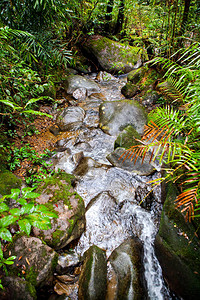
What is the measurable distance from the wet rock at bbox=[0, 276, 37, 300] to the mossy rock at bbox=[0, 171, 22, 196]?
1054 mm

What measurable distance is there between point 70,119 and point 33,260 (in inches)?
146

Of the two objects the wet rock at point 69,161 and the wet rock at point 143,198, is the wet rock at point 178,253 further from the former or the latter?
the wet rock at point 69,161

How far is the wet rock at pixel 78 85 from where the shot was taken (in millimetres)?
6248

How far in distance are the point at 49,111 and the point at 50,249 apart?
3974 mm

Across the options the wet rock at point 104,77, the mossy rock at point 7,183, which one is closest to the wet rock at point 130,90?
the wet rock at point 104,77

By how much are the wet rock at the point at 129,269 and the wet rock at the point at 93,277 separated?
0.17m

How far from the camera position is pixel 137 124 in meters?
4.72

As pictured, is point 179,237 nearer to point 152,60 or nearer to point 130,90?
point 152,60

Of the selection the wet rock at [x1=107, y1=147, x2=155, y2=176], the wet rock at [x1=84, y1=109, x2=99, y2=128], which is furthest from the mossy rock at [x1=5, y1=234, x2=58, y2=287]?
the wet rock at [x1=84, y1=109, x2=99, y2=128]

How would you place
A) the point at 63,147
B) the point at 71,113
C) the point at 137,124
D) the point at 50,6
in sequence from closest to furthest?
the point at 50,6 → the point at 63,147 → the point at 137,124 → the point at 71,113

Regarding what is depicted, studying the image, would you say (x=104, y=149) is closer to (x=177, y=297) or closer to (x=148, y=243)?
(x=148, y=243)

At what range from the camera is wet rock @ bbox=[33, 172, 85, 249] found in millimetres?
2184

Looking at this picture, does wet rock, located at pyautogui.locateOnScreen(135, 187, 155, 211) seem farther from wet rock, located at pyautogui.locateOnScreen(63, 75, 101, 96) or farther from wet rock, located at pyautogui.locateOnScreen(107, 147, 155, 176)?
wet rock, located at pyautogui.locateOnScreen(63, 75, 101, 96)

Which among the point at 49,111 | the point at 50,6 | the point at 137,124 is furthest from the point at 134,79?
the point at 50,6
